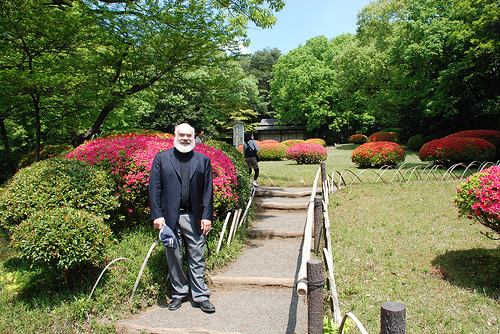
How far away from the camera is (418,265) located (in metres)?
4.84

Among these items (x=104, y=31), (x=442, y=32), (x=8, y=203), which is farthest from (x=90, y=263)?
(x=442, y=32)

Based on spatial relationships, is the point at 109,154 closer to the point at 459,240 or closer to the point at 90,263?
the point at 90,263

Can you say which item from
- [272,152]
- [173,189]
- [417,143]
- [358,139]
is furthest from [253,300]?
[358,139]

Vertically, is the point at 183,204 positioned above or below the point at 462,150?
above

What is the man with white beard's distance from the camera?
12.0ft

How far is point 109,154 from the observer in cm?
566

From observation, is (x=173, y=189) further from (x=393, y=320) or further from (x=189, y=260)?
(x=393, y=320)

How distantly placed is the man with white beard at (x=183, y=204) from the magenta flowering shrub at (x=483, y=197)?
333 cm

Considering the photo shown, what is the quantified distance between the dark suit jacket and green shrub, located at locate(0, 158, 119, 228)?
4.29 feet

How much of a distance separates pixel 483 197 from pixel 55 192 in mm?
5538

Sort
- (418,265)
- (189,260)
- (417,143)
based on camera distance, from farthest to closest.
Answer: (417,143), (418,265), (189,260)

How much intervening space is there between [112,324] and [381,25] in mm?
33383

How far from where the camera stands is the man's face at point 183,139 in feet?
12.0

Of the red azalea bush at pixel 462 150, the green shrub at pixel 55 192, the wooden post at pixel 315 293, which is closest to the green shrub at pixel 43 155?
the green shrub at pixel 55 192
